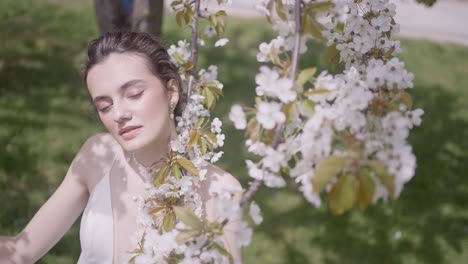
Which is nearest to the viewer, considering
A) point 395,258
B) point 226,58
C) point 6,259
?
point 6,259

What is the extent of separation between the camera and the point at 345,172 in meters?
1.17

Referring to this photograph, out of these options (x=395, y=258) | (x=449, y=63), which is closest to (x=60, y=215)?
(x=395, y=258)

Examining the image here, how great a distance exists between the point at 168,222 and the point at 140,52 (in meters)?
0.77

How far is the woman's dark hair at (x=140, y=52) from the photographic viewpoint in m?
2.21

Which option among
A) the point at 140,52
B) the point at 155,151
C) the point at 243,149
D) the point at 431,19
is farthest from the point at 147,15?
the point at 431,19

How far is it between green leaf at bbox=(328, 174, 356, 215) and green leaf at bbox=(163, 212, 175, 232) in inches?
31.8

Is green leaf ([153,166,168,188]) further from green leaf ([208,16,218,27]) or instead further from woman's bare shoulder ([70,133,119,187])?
green leaf ([208,16,218,27])

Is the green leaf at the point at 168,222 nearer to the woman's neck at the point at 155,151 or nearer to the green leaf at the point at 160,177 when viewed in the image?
the green leaf at the point at 160,177

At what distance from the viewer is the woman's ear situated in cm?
226

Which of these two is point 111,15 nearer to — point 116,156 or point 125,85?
point 116,156

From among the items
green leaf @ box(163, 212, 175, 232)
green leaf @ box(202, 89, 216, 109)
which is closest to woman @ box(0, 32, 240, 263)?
green leaf @ box(202, 89, 216, 109)

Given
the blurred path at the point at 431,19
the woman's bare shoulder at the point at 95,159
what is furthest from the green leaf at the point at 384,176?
the blurred path at the point at 431,19

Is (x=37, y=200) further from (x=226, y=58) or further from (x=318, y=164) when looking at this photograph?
(x=318, y=164)

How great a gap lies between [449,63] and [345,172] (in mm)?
6358
